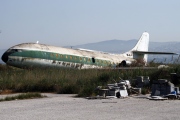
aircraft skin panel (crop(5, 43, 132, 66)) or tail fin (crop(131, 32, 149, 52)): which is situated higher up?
tail fin (crop(131, 32, 149, 52))

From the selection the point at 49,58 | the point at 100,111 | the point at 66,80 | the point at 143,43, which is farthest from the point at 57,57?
the point at 100,111

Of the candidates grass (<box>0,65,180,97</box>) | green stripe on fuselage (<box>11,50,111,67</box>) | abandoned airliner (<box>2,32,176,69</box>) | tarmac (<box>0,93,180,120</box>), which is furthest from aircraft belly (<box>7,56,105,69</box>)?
tarmac (<box>0,93,180,120</box>)

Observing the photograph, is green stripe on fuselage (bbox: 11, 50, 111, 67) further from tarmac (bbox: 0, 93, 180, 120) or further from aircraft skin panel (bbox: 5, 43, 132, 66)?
tarmac (bbox: 0, 93, 180, 120)

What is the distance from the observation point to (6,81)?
80.9ft

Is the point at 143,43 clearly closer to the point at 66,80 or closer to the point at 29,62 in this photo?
the point at 29,62

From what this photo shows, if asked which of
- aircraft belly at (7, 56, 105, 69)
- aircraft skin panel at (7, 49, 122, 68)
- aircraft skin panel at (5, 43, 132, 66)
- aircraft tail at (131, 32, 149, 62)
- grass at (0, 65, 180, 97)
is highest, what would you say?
aircraft tail at (131, 32, 149, 62)

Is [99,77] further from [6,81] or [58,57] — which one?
[58,57]

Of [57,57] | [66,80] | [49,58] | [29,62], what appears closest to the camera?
[66,80]

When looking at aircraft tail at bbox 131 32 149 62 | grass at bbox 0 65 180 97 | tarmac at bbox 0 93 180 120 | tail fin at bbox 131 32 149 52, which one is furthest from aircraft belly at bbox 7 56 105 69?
tarmac at bbox 0 93 180 120

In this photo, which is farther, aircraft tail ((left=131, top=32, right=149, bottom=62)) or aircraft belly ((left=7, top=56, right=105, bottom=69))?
aircraft tail ((left=131, top=32, right=149, bottom=62))

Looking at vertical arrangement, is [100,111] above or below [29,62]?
below

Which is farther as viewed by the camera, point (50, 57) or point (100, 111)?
point (50, 57)

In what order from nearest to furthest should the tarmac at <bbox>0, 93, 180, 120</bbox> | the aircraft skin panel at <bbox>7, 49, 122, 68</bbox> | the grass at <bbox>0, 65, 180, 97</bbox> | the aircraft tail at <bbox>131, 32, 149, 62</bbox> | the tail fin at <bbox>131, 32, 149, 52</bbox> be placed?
1. the tarmac at <bbox>0, 93, 180, 120</bbox>
2. the grass at <bbox>0, 65, 180, 97</bbox>
3. the aircraft skin panel at <bbox>7, 49, 122, 68</bbox>
4. the aircraft tail at <bbox>131, 32, 149, 62</bbox>
5. the tail fin at <bbox>131, 32, 149, 52</bbox>

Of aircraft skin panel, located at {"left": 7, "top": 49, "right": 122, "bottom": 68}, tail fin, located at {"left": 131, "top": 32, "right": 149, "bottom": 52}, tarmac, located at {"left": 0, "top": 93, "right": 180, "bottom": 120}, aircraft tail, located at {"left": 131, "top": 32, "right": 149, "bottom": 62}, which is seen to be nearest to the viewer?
tarmac, located at {"left": 0, "top": 93, "right": 180, "bottom": 120}
